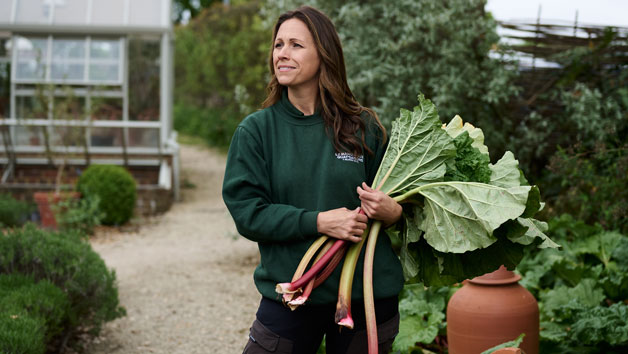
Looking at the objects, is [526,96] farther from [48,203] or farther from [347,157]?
[48,203]

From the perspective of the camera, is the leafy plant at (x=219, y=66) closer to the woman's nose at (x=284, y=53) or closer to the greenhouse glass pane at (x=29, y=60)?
the greenhouse glass pane at (x=29, y=60)

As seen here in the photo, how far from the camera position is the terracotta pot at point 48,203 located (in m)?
9.45

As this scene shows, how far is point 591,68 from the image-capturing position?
20.4ft

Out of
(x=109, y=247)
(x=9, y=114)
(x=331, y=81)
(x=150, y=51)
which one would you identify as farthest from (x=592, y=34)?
(x=9, y=114)

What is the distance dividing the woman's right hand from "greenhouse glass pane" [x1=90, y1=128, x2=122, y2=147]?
35.2 ft

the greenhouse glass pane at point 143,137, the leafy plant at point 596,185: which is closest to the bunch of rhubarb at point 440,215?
the leafy plant at point 596,185

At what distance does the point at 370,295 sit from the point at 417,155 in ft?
1.58

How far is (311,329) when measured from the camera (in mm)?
2012

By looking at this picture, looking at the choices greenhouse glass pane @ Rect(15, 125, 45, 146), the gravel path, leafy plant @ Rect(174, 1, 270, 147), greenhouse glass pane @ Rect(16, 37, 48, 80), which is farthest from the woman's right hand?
leafy plant @ Rect(174, 1, 270, 147)

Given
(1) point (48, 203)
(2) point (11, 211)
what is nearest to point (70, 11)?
(1) point (48, 203)

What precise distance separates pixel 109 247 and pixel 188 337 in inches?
156

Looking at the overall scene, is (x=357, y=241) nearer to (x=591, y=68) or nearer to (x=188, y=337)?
(x=188, y=337)

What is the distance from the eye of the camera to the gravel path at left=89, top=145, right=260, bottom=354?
487 cm

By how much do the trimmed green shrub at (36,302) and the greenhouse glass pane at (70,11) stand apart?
9523 millimetres
